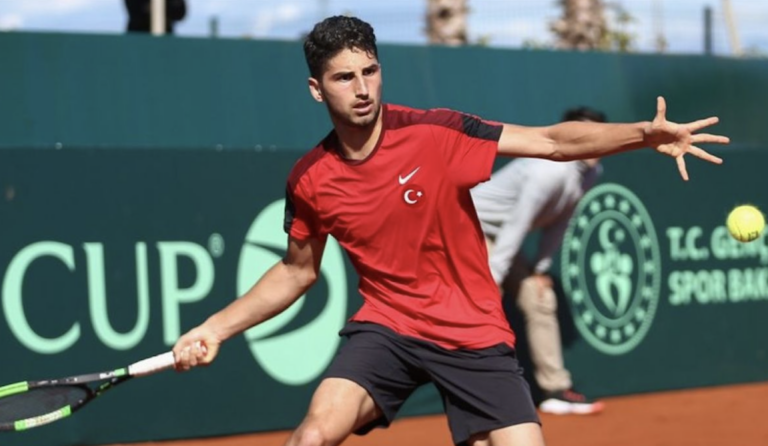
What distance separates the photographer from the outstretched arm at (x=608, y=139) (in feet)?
14.7

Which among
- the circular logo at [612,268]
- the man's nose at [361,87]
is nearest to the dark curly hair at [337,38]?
the man's nose at [361,87]

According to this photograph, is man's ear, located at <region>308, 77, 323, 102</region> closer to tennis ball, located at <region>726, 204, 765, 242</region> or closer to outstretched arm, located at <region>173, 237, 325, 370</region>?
outstretched arm, located at <region>173, 237, 325, 370</region>

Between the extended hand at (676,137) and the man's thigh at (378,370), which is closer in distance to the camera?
the extended hand at (676,137)

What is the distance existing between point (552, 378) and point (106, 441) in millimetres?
2766

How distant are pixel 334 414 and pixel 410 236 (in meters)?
0.66

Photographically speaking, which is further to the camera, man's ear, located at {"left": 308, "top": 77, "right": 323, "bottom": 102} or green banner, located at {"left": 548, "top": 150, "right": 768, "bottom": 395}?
green banner, located at {"left": 548, "top": 150, "right": 768, "bottom": 395}

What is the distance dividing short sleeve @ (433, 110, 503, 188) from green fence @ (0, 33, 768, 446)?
10.7 ft

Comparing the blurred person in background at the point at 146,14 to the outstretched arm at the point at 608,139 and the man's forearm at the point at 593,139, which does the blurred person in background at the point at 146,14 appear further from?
the man's forearm at the point at 593,139

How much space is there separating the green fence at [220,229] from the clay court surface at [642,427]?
0.48 feet

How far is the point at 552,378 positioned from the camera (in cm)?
879

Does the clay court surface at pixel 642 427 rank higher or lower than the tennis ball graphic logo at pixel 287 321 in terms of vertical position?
lower

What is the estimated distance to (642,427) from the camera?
8.46 meters

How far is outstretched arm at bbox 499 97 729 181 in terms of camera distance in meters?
4.49

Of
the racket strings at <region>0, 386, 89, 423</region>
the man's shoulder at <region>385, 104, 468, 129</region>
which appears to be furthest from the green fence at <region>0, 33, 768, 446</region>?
the man's shoulder at <region>385, 104, 468, 129</region>
